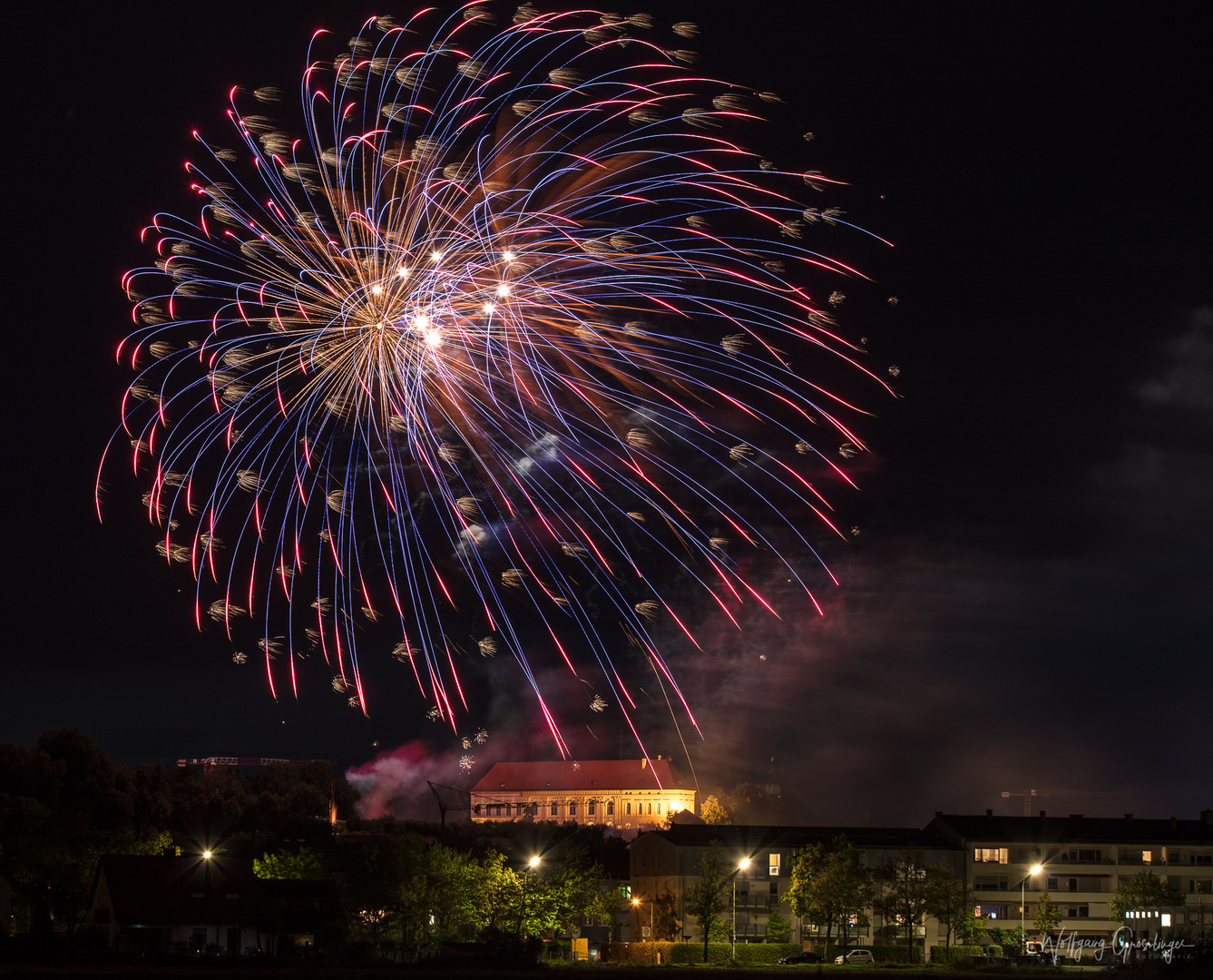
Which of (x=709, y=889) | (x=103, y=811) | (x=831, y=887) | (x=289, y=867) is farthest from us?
(x=103, y=811)

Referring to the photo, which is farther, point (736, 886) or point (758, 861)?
point (758, 861)

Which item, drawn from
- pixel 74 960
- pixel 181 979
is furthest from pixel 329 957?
pixel 181 979

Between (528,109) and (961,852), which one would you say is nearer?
(528,109)

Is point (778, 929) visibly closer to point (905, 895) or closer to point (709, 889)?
point (905, 895)

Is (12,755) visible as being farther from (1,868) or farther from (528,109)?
(528,109)

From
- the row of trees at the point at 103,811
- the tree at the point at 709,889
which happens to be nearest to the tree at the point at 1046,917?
the tree at the point at 709,889

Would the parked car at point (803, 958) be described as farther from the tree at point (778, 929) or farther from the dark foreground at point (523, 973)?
the tree at point (778, 929)

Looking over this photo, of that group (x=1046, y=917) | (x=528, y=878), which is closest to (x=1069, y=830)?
(x=1046, y=917)
